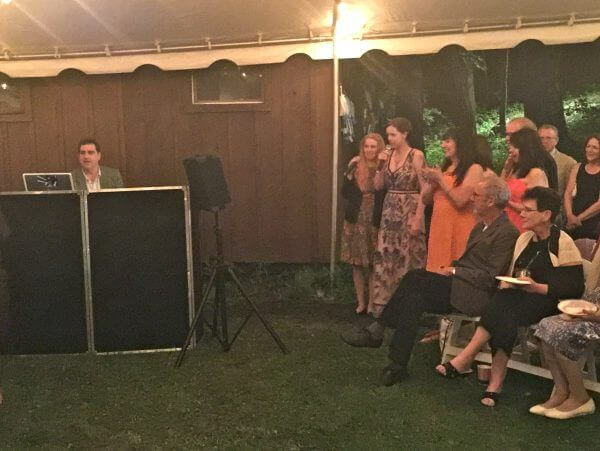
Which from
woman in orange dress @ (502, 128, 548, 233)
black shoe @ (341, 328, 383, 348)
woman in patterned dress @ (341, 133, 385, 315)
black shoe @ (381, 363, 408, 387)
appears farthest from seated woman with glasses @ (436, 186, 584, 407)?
woman in patterned dress @ (341, 133, 385, 315)

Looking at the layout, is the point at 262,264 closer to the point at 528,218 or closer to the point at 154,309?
the point at 154,309

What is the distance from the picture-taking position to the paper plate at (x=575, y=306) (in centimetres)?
334

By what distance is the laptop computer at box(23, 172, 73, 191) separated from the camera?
15.1ft

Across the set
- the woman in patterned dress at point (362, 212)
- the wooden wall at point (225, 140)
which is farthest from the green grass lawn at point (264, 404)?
the wooden wall at point (225, 140)

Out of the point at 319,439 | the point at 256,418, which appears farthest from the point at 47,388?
the point at 319,439

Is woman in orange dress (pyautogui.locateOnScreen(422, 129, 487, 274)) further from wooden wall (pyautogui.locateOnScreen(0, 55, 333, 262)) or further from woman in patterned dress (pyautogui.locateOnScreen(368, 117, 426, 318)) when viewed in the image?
wooden wall (pyautogui.locateOnScreen(0, 55, 333, 262))

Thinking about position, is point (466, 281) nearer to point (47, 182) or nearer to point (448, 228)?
point (448, 228)

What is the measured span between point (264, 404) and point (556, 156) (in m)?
3.32

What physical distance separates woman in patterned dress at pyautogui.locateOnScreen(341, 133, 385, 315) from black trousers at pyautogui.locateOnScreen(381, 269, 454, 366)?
1.24 meters

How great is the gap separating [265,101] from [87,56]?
1776 millimetres

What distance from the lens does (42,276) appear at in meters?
4.55

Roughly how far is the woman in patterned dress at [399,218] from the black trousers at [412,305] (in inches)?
31.5

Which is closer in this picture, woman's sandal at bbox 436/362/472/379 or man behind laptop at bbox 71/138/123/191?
woman's sandal at bbox 436/362/472/379

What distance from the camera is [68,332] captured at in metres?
4.62
